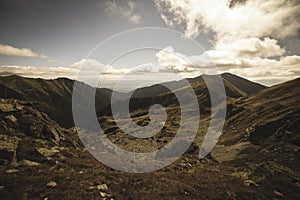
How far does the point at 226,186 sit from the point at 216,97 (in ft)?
575

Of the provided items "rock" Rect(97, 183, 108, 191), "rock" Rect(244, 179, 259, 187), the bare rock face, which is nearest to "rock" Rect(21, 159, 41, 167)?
the bare rock face

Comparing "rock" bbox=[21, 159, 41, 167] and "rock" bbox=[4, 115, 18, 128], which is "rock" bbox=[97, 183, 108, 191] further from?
"rock" bbox=[4, 115, 18, 128]

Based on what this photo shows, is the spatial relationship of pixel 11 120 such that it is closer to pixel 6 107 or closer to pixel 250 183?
pixel 6 107

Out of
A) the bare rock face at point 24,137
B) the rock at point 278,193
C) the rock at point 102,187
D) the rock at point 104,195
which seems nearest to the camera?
the rock at point 104,195

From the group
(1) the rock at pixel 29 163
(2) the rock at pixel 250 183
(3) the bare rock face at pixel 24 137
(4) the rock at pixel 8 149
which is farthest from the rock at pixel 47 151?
(2) the rock at pixel 250 183

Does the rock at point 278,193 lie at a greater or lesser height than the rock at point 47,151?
lesser

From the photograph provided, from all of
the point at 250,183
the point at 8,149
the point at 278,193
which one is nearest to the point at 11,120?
the point at 8,149

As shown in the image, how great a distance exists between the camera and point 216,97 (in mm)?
184250

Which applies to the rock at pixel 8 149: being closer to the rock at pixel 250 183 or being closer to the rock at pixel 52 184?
the rock at pixel 52 184

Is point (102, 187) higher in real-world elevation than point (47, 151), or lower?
lower

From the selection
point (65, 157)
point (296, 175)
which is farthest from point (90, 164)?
point (296, 175)

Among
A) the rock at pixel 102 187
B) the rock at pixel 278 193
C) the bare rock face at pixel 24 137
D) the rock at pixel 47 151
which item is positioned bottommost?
the rock at pixel 278 193

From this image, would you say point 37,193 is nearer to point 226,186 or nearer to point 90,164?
point 90,164

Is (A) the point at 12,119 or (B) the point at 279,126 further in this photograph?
(B) the point at 279,126
